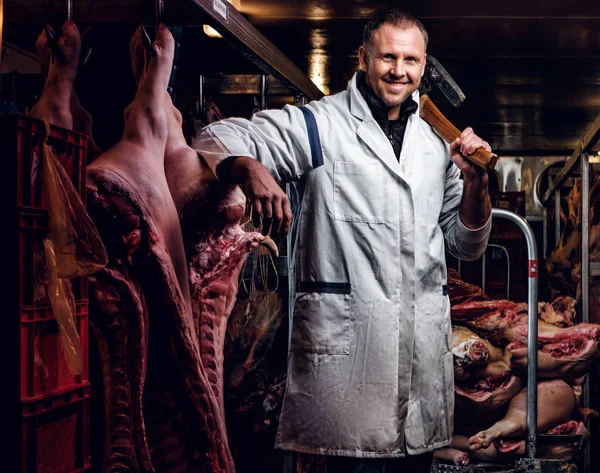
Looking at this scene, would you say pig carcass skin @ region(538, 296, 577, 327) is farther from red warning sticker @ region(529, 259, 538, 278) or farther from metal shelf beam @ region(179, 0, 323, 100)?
metal shelf beam @ region(179, 0, 323, 100)

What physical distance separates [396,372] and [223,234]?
1.02 m

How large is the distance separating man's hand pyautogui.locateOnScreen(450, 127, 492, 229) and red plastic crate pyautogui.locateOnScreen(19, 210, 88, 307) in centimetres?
192

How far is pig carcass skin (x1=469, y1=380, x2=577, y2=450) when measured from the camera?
5.56 meters

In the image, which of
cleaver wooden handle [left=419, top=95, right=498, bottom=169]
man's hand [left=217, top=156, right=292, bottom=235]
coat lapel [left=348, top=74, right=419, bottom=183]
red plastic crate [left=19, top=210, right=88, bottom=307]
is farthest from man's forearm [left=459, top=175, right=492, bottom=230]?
red plastic crate [left=19, top=210, right=88, bottom=307]

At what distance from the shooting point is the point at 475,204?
12.0 ft

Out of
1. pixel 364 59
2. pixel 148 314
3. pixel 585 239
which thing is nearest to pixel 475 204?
pixel 364 59

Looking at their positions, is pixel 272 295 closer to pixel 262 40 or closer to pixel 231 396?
pixel 231 396

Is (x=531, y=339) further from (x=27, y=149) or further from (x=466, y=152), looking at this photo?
(x=27, y=149)

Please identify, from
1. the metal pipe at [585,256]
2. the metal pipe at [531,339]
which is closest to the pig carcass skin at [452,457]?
the metal pipe at [531,339]

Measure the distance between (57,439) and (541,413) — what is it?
4345 mm

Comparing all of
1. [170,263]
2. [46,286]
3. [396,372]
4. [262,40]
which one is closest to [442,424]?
[396,372]

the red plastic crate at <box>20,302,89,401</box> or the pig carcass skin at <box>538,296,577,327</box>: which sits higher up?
the red plastic crate at <box>20,302,89,401</box>

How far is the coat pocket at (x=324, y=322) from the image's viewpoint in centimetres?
339

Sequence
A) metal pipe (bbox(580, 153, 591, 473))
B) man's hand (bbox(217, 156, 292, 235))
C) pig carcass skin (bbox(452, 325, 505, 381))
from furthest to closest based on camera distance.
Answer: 1. metal pipe (bbox(580, 153, 591, 473))
2. pig carcass skin (bbox(452, 325, 505, 381))
3. man's hand (bbox(217, 156, 292, 235))
